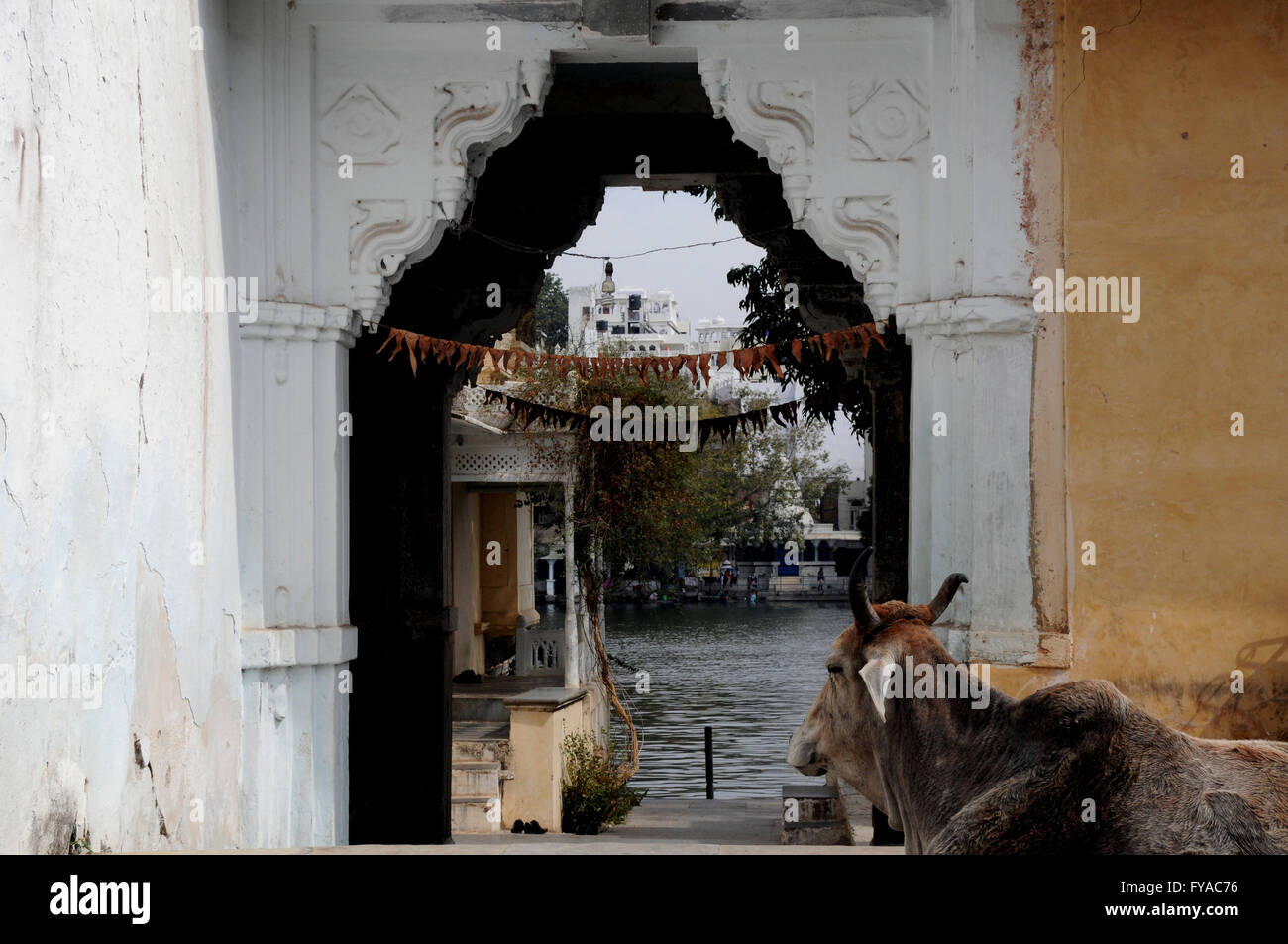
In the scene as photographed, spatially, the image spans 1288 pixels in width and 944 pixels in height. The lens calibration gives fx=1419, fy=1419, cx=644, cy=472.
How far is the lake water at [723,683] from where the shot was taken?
1917cm

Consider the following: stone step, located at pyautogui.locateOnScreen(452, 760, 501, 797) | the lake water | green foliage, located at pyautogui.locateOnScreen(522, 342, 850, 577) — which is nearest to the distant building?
the lake water

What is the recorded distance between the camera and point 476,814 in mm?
13086

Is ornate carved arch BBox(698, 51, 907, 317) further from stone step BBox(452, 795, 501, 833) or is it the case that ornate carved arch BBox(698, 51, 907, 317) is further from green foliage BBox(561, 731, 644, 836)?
green foliage BBox(561, 731, 644, 836)

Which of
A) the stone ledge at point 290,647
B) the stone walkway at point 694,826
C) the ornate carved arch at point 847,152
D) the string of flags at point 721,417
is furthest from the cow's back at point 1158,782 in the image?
the stone walkway at point 694,826

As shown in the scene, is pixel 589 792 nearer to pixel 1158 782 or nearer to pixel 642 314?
pixel 1158 782

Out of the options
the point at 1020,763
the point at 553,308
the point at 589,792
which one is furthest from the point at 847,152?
the point at 553,308

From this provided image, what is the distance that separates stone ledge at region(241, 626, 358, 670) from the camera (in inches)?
248

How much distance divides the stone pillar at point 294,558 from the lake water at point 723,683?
13.2ft

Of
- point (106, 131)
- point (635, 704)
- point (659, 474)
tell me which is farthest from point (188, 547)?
point (635, 704)

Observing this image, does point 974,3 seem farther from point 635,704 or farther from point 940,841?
point 635,704

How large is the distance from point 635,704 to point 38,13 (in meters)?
23.4

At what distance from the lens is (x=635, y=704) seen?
27.1 metres

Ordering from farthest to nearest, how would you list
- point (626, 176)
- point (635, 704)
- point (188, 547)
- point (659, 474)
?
point (635, 704), point (659, 474), point (626, 176), point (188, 547)

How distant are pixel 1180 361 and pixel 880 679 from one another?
274 centimetres
